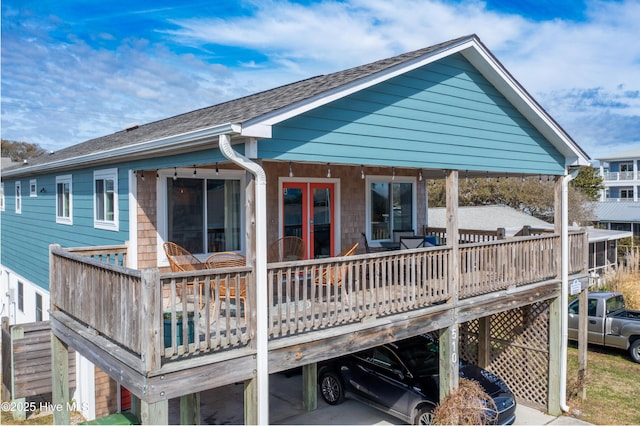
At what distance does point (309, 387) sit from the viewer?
9789 mm

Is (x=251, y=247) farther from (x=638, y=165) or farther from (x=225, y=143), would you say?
(x=638, y=165)

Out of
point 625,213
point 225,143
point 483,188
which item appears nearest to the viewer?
point 225,143

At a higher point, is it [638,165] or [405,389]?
[638,165]

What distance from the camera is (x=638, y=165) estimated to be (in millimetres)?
48219

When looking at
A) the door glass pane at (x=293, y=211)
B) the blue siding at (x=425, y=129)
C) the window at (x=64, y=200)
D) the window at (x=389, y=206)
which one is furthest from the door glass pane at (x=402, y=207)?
the window at (x=64, y=200)

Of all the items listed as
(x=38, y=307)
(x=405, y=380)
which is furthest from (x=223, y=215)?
(x=38, y=307)

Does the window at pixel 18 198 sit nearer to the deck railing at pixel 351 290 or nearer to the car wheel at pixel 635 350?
the deck railing at pixel 351 290

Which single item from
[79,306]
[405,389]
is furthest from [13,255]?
[405,389]

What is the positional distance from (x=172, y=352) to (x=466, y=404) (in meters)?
5.06

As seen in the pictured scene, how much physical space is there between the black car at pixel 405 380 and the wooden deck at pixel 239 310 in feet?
4.79

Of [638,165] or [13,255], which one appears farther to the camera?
→ [638,165]

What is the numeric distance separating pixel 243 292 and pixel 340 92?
9.61ft

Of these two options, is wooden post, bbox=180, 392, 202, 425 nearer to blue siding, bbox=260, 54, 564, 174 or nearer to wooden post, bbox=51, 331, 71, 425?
wooden post, bbox=51, 331, 71, 425

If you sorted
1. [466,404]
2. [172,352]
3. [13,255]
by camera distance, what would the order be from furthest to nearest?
[13,255], [466,404], [172,352]
